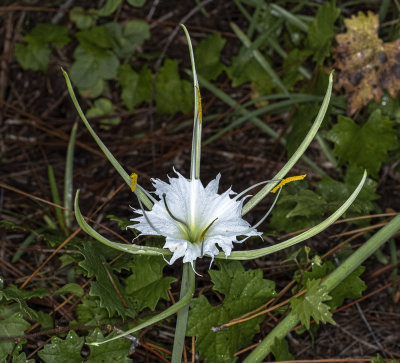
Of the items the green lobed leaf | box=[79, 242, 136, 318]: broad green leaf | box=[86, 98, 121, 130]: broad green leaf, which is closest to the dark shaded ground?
box=[86, 98, 121, 130]: broad green leaf

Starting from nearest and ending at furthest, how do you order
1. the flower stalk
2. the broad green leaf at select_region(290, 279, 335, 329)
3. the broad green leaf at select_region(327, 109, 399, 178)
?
the flower stalk → the broad green leaf at select_region(290, 279, 335, 329) → the broad green leaf at select_region(327, 109, 399, 178)

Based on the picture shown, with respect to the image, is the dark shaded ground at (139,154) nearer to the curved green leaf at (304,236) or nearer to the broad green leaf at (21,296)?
the broad green leaf at (21,296)

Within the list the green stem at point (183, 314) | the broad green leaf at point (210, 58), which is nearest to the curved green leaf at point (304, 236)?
the green stem at point (183, 314)

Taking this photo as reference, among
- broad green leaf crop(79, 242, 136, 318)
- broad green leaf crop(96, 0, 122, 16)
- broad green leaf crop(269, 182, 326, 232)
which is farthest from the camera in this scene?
broad green leaf crop(96, 0, 122, 16)

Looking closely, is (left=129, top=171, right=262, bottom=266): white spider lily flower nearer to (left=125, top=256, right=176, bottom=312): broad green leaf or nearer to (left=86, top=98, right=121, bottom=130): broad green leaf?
(left=125, top=256, right=176, bottom=312): broad green leaf

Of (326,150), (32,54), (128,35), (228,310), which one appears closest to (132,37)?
(128,35)

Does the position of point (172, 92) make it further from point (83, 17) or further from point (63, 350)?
point (63, 350)
